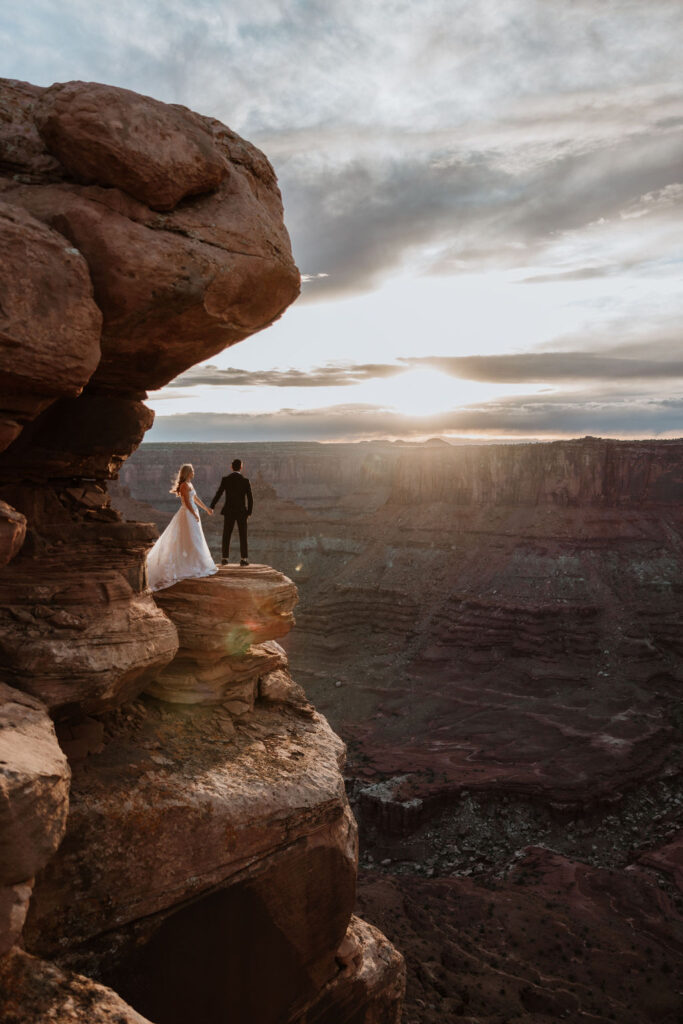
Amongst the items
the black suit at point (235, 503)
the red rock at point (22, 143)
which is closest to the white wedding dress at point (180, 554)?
the black suit at point (235, 503)

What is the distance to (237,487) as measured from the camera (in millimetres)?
13227

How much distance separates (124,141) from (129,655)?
20.2 ft

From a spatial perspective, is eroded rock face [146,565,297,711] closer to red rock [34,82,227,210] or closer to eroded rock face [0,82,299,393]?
eroded rock face [0,82,299,393]

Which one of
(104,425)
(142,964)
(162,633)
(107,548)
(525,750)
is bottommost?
(525,750)

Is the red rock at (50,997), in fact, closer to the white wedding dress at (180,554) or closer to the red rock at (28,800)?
the red rock at (28,800)

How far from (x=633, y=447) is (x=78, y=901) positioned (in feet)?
180

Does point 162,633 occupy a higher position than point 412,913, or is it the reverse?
point 162,633

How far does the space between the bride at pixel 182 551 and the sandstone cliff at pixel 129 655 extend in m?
0.40

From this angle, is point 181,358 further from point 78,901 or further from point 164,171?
point 78,901

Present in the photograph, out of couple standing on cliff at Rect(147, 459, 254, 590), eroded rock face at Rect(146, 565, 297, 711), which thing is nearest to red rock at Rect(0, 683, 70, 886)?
eroded rock face at Rect(146, 565, 297, 711)

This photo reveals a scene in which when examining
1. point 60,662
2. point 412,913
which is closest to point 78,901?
point 60,662

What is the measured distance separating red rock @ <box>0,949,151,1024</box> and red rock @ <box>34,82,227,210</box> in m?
8.03

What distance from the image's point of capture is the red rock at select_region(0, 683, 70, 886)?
570cm

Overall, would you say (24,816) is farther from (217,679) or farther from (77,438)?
(217,679)
